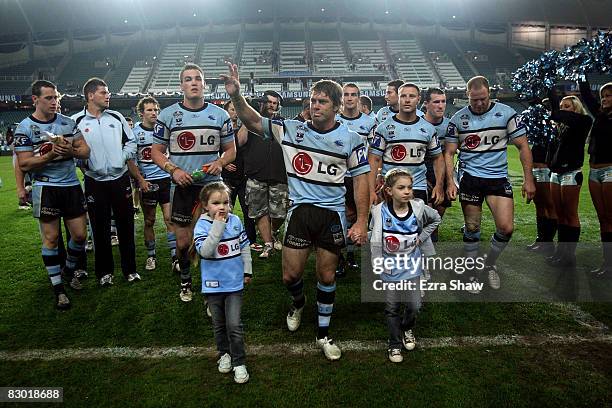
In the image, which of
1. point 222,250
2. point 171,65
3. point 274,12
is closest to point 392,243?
point 222,250

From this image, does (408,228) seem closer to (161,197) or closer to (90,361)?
(90,361)

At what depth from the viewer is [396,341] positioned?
11.3ft

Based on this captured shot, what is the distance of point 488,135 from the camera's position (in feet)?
15.8

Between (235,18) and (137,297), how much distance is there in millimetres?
52906

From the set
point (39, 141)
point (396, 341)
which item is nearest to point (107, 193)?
point (39, 141)

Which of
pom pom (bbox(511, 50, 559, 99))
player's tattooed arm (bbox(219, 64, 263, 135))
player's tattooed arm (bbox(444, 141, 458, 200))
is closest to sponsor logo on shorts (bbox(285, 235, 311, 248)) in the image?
player's tattooed arm (bbox(219, 64, 263, 135))

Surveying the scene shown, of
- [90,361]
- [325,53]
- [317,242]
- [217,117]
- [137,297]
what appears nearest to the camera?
[90,361]

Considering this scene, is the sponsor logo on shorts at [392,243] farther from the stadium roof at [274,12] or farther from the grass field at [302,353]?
the stadium roof at [274,12]

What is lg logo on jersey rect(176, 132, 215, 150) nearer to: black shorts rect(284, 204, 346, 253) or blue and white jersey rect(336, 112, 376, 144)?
black shorts rect(284, 204, 346, 253)

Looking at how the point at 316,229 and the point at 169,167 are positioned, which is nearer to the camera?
the point at 316,229

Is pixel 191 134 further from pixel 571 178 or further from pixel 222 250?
pixel 571 178

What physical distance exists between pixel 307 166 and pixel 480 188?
235cm

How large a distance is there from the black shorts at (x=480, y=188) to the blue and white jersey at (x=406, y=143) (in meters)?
0.52

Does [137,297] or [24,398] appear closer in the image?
[24,398]
